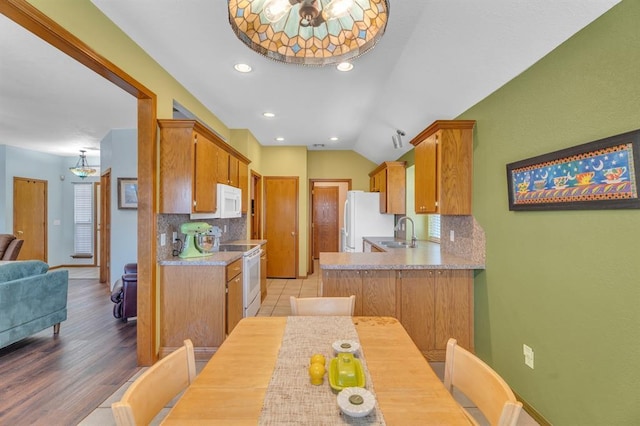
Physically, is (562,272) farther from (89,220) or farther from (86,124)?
(89,220)

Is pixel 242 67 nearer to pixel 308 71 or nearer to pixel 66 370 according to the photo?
pixel 308 71

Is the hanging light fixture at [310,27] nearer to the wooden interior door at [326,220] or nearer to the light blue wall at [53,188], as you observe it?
the light blue wall at [53,188]

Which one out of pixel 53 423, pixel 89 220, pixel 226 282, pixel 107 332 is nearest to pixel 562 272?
pixel 226 282

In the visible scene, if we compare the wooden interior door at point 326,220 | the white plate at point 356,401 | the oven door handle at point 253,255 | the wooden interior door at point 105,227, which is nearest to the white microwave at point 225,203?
the oven door handle at point 253,255

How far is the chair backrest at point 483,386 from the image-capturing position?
811mm

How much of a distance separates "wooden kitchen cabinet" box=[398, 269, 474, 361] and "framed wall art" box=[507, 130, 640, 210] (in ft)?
2.97

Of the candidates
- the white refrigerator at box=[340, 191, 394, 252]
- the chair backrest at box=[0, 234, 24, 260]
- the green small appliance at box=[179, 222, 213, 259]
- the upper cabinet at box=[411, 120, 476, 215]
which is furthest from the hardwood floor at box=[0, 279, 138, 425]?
the white refrigerator at box=[340, 191, 394, 252]

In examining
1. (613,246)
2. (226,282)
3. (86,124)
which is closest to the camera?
(613,246)

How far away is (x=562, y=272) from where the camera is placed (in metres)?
1.70

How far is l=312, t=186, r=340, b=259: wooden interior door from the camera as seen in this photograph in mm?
8641

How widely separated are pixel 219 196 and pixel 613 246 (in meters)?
3.05

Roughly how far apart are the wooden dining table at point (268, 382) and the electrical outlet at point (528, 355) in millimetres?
1184

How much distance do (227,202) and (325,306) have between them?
2.10 m

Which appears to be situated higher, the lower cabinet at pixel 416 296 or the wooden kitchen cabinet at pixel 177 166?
the wooden kitchen cabinet at pixel 177 166
